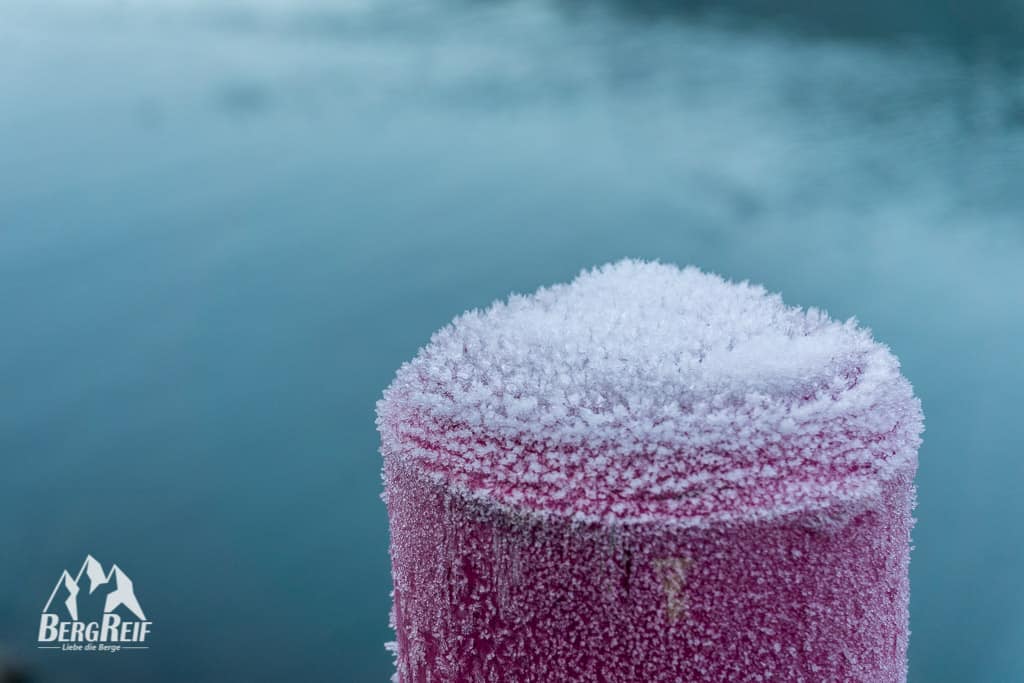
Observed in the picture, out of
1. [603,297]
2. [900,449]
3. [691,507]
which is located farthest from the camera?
[603,297]

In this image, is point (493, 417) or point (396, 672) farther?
point (396, 672)

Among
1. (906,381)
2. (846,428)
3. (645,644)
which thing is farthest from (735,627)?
(906,381)

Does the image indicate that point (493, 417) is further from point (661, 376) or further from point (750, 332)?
point (750, 332)

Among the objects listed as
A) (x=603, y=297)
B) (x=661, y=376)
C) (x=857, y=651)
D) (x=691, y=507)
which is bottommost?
(x=857, y=651)

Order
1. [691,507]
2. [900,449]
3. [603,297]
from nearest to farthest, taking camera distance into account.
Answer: [691,507]
[900,449]
[603,297]
